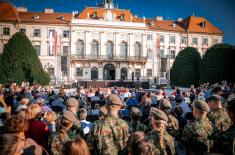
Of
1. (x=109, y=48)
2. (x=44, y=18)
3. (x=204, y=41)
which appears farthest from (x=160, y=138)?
(x=204, y=41)

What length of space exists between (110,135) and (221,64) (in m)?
37.8

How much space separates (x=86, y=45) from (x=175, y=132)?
51.2 metres

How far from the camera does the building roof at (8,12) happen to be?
176 feet

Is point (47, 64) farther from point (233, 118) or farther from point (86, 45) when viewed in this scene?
point (233, 118)

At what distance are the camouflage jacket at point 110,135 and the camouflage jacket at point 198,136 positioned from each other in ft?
3.56

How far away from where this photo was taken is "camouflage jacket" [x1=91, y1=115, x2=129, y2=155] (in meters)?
4.66

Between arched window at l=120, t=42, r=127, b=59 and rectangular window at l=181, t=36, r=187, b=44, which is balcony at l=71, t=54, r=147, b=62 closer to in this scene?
arched window at l=120, t=42, r=127, b=59

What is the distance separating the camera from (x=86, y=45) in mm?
56188

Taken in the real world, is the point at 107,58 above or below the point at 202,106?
above

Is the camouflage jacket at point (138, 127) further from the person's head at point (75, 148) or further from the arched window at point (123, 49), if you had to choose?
the arched window at point (123, 49)

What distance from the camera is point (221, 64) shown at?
39375mm

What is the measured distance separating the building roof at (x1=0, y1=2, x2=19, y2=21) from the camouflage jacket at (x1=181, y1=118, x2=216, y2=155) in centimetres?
5419

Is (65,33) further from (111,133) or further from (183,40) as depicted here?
(111,133)

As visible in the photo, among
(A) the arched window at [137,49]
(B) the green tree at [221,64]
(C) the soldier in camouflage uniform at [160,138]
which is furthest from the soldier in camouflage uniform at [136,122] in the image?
(A) the arched window at [137,49]
